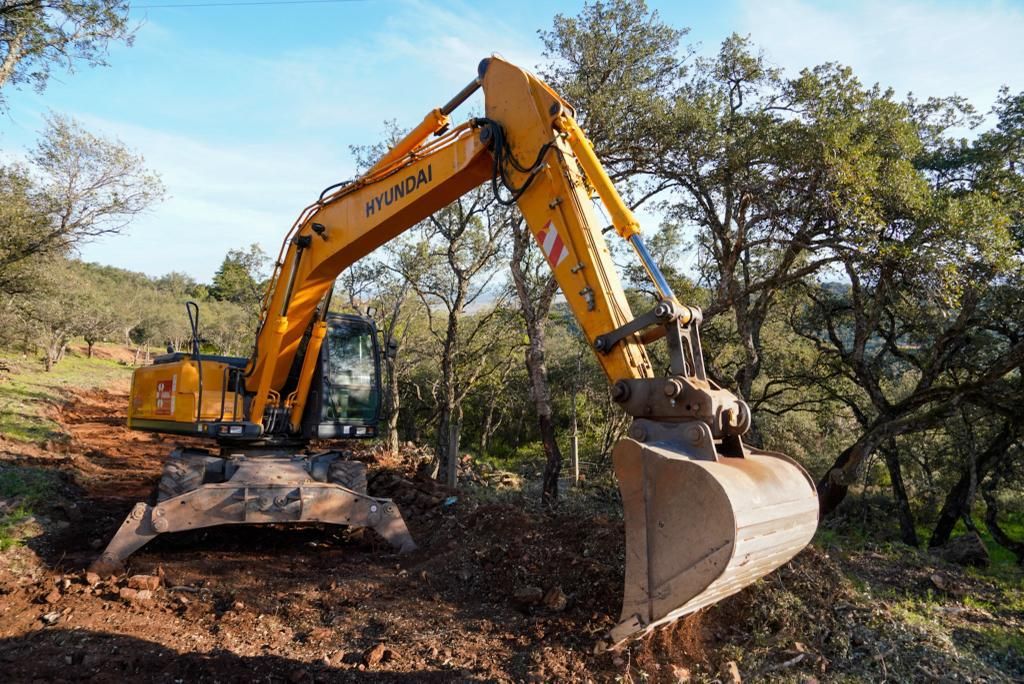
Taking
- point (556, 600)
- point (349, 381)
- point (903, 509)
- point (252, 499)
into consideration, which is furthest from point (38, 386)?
point (903, 509)

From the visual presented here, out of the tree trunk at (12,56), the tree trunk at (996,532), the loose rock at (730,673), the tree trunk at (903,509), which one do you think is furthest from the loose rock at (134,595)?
the tree trunk at (996,532)

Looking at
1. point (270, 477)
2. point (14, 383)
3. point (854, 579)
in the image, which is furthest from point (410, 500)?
point (14, 383)

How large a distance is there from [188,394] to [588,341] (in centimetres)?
505

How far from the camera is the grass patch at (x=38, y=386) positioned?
547 inches

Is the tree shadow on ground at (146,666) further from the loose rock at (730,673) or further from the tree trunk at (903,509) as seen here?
the tree trunk at (903,509)

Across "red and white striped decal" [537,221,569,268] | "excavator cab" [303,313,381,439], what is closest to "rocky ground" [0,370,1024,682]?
Answer: "excavator cab" [303,313,381,439]

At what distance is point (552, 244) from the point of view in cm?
474

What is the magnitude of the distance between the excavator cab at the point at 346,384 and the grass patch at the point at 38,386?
8.42 m

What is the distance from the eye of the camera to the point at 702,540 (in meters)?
3.25

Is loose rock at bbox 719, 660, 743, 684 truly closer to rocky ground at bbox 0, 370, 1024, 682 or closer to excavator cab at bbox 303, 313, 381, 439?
rocky ground at bbox 0, 370, 1024, 682

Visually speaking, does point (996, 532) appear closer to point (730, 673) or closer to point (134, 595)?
point (730, 673)

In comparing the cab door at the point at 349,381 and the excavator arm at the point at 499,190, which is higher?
the excavator arm at the point at 499,190

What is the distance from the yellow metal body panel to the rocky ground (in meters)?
1.42

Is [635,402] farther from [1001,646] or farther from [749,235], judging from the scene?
[749,235]
